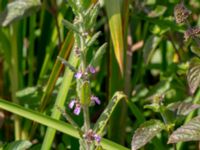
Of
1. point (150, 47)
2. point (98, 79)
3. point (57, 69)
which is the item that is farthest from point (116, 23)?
point (98, 79)

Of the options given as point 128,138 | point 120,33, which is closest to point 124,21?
point 120,33

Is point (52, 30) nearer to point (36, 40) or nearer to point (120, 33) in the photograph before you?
point (36, 40)

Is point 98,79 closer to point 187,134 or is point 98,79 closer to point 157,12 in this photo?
point 157,12

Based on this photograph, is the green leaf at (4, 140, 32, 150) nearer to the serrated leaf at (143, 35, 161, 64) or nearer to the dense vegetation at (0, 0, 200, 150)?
the dense vegetation at (0, 0, 200, 150)

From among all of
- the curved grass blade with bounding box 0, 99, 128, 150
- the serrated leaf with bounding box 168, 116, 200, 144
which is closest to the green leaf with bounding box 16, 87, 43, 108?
the curved grass blade with bounding box 0, 99, 128, 150

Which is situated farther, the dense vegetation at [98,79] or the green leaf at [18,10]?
the green leaf at [18,10]

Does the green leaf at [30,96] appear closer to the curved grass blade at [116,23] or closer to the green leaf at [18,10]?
the green leaf at [18,10]

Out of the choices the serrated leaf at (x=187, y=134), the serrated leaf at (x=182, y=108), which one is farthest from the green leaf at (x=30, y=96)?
the serrated leaf at (x=187, y=134)
